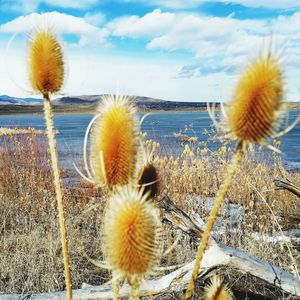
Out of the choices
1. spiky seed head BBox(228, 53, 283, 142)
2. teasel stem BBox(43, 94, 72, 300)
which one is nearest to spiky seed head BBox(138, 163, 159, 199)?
teasel stem BBox(43, 94, 72, 300)

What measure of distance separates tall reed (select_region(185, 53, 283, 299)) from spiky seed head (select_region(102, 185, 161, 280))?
171 millimetres

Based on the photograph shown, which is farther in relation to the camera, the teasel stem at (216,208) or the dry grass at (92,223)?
the dry grass at (92,223)

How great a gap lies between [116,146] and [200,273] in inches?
87.8

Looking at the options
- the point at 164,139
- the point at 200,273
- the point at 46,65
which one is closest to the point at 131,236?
the point at 46,65

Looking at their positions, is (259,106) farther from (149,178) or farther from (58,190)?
(58,190)

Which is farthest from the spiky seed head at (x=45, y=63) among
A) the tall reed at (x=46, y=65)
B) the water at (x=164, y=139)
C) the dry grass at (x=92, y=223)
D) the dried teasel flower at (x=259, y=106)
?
the dry grass at (x=92, y=223)

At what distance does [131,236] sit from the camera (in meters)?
1.45

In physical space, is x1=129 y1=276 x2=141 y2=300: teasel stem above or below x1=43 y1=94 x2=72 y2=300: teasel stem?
below

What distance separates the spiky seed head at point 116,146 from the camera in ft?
5.06

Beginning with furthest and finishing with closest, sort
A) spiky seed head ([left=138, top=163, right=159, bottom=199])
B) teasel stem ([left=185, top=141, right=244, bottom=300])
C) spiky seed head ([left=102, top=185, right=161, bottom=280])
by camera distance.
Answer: spiky seed head ([left=138, top=163, right=159, bottom=199]), spiky seed head ([left=102, top=185, right=161, bottom=280]), teasel stem ([left=185, top=141, right=244, bottom=300])

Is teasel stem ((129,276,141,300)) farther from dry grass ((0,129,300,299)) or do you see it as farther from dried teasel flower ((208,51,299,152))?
dry grass ((0,129,300,299))

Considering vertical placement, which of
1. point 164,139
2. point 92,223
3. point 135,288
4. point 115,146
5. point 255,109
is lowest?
point 164,139

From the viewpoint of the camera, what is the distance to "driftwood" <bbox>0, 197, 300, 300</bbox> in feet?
11.0

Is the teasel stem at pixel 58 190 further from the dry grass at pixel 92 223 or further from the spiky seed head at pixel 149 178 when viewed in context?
the dry grass at pixel 92 223
